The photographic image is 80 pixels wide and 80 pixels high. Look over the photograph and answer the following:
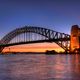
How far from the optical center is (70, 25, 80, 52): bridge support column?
130250mm

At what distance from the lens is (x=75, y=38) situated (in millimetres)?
131750

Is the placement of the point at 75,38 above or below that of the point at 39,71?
above

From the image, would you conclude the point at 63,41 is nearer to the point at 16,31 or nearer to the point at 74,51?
the point at 74,51

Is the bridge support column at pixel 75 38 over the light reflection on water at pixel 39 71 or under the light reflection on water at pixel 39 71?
over

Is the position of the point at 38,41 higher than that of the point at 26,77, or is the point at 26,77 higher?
the point at 38,41

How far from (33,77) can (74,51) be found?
96.9m

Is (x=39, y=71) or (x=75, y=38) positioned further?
(x=75, y=38)

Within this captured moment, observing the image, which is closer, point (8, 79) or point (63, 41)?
point (8, 79)

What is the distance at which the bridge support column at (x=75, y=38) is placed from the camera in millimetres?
130250

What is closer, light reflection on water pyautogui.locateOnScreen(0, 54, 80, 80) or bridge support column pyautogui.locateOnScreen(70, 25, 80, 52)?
light reflection on water pyautogui.locateOnScreen(0, 54, 80, 80)

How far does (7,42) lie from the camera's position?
448 feet

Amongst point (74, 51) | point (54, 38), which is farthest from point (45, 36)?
point (74, 51)

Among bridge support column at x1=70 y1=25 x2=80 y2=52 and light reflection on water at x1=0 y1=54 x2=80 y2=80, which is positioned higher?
bridge support column at x1=70 y1=25 x2=80 y2=52

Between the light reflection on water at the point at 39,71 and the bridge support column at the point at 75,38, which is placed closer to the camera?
the light reflection on water at the point at 39,71
